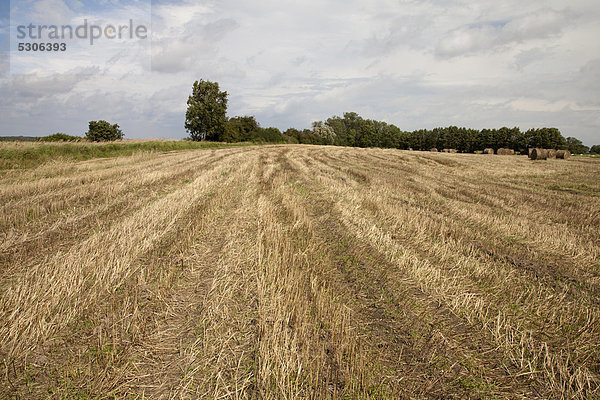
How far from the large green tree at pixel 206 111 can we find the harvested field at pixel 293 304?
Result: 160ft

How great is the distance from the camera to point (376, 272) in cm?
388

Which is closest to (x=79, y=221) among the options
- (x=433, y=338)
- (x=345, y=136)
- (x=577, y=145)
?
(x=433, y=338)

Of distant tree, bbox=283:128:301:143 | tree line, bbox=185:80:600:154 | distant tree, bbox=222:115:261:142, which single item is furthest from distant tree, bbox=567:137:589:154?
distant tree, bbox=222:115:261:142

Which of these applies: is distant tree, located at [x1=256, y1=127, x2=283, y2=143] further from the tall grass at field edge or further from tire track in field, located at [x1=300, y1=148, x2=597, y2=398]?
tire track in field, located at [x1=300, y1=148, x2=597, y2=398]

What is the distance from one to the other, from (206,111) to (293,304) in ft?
177

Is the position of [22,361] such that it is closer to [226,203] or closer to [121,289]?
[121,289]

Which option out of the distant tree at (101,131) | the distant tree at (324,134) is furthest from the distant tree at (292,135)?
the distant tree at (101,131)

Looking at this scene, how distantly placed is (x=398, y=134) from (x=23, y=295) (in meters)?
98.2

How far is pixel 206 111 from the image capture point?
50.8 metres

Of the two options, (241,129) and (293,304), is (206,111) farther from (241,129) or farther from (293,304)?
(293,304)

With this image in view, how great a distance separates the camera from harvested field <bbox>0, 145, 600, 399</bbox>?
212 centimetres

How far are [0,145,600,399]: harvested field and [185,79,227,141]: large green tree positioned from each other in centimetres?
4871

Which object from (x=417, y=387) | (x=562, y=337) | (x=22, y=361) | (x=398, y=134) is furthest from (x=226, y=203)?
(x=398, y=134)

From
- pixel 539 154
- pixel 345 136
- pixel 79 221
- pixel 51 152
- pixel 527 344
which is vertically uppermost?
pixel 345 136
